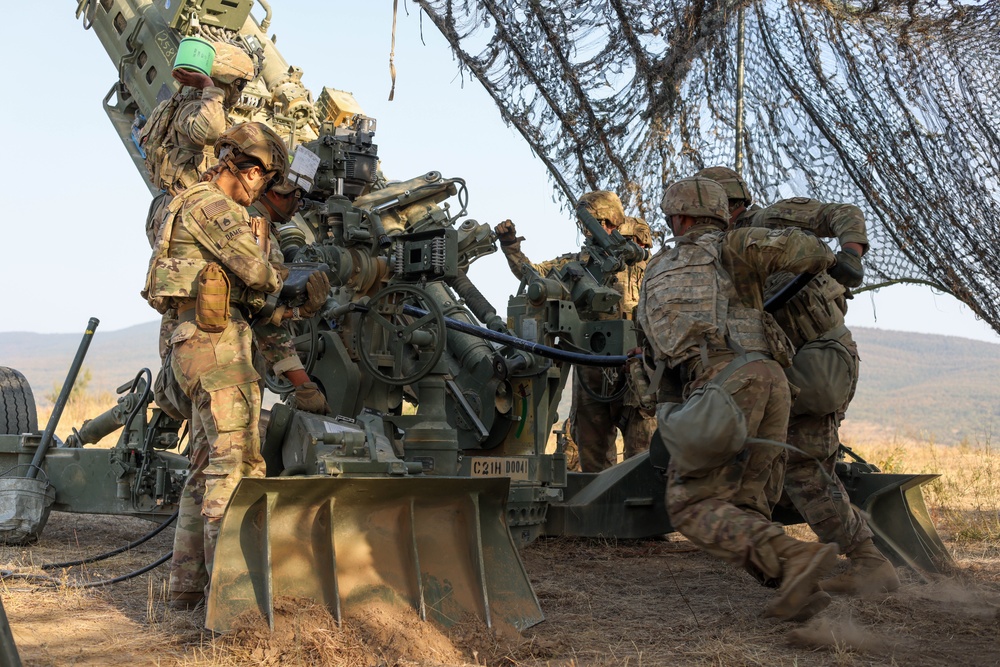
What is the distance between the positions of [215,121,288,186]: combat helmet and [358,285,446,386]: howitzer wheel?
1240 mm

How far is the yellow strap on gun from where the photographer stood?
14.1 ft

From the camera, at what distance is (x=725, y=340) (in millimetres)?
5039

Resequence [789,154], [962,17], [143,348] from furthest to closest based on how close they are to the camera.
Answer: [143,348] < [789,154] < [962,17]

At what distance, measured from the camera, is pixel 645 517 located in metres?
6.79

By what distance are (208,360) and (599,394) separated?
4.17 meters

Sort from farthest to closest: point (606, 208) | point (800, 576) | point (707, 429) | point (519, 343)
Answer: point (606, 208) → point (519, 343) → point (707, 429) → point (800, 576)

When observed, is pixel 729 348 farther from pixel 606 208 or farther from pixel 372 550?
pixel 606 208

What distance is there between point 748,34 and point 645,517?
4470 millimetres

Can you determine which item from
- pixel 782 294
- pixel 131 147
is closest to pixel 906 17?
pixel 782 294

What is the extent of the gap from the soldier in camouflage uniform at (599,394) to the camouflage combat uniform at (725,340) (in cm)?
299

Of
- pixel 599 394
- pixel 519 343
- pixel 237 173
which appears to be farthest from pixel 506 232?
pixel 237 173

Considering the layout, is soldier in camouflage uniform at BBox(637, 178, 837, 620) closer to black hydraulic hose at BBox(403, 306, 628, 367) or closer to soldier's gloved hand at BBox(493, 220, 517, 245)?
black hydraulic hose at BBox(403, 306, 628, 367)

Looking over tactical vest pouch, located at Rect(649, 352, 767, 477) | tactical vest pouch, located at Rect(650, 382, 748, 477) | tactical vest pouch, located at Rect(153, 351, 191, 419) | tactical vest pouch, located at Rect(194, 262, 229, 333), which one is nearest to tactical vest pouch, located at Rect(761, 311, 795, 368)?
tactical vest pouch, located at Rect(649, 352, 767, 477)

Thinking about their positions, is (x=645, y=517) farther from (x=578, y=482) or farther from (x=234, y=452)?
(x=234, y=452)
